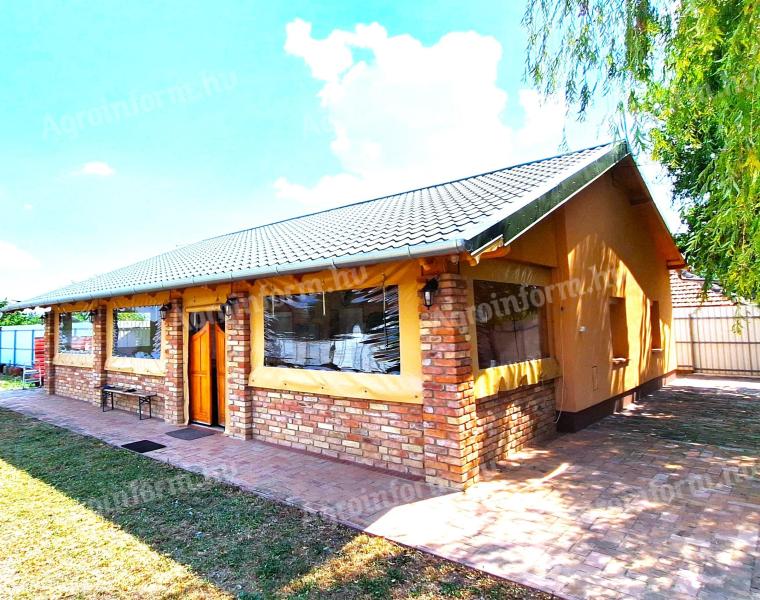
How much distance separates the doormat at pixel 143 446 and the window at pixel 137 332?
254 centimetres

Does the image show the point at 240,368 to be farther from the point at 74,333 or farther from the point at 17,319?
the point at 17,319

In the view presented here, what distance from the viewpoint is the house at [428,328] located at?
16.5ft

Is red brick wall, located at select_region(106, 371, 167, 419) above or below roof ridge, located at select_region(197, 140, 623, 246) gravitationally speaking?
below

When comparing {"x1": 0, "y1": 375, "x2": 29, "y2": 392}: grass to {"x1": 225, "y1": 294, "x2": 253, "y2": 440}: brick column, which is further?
{"x1": 0, "y1": 375, "x2": 29, "y2": 392}: grass

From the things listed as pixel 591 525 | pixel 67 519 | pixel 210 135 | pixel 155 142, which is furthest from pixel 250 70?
pixel 591 525

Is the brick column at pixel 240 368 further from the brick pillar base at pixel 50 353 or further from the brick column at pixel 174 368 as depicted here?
the brick pillar base at pixel 50 353

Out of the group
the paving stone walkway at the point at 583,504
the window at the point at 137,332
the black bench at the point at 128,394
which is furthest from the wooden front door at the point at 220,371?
the black bench at the point at 128,394

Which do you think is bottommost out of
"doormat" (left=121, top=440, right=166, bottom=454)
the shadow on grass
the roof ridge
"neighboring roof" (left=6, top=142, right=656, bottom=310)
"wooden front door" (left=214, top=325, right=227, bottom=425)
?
the shadow on grass

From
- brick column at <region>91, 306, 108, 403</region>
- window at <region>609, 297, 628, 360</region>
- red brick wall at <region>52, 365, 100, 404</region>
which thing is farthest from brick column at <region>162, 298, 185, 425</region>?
window at <region>609, 297, 628, 360</region>

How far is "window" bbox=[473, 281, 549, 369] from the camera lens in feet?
18.9

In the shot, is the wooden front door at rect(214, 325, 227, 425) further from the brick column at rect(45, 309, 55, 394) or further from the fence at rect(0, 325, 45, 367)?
the fence at rect(0, 325, 45, 367)

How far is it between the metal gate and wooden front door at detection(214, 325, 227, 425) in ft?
48.2

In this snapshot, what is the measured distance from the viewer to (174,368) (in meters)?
8.91

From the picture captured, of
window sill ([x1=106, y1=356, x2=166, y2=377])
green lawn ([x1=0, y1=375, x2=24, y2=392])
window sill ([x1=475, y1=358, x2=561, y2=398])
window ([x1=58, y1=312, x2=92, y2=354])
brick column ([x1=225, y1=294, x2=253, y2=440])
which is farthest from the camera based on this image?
green lawn ([x1=0, y1=375, x2=24, y2=392])
